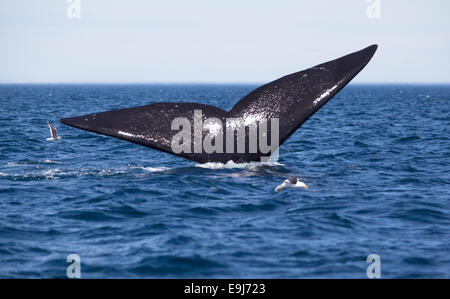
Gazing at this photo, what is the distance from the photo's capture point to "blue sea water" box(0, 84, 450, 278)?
27.8ft

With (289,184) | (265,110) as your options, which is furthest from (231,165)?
(265,110)

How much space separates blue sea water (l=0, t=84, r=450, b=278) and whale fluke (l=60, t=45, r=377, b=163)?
1367 mm

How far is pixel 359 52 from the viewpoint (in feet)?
39.3

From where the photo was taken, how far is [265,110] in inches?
469

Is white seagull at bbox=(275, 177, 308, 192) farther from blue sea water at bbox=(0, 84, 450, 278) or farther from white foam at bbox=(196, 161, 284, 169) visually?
white foam at bbox=(196, 161, 284, 169)

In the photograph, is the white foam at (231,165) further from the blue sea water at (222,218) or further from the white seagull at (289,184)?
the white seagull at (289,184)

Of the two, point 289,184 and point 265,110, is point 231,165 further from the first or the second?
point 265,110

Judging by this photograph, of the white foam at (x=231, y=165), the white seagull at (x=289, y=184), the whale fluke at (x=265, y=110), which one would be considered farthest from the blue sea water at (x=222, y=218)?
the whale fluke at (x=265, y=110)

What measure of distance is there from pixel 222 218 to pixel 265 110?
239 centimetres

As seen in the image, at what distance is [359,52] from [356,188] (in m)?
3.18

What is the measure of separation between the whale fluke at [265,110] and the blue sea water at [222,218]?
4.48ft

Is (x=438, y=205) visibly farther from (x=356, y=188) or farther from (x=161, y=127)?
(x=161, y=127)

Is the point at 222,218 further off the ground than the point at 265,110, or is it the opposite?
the point at 265,110
